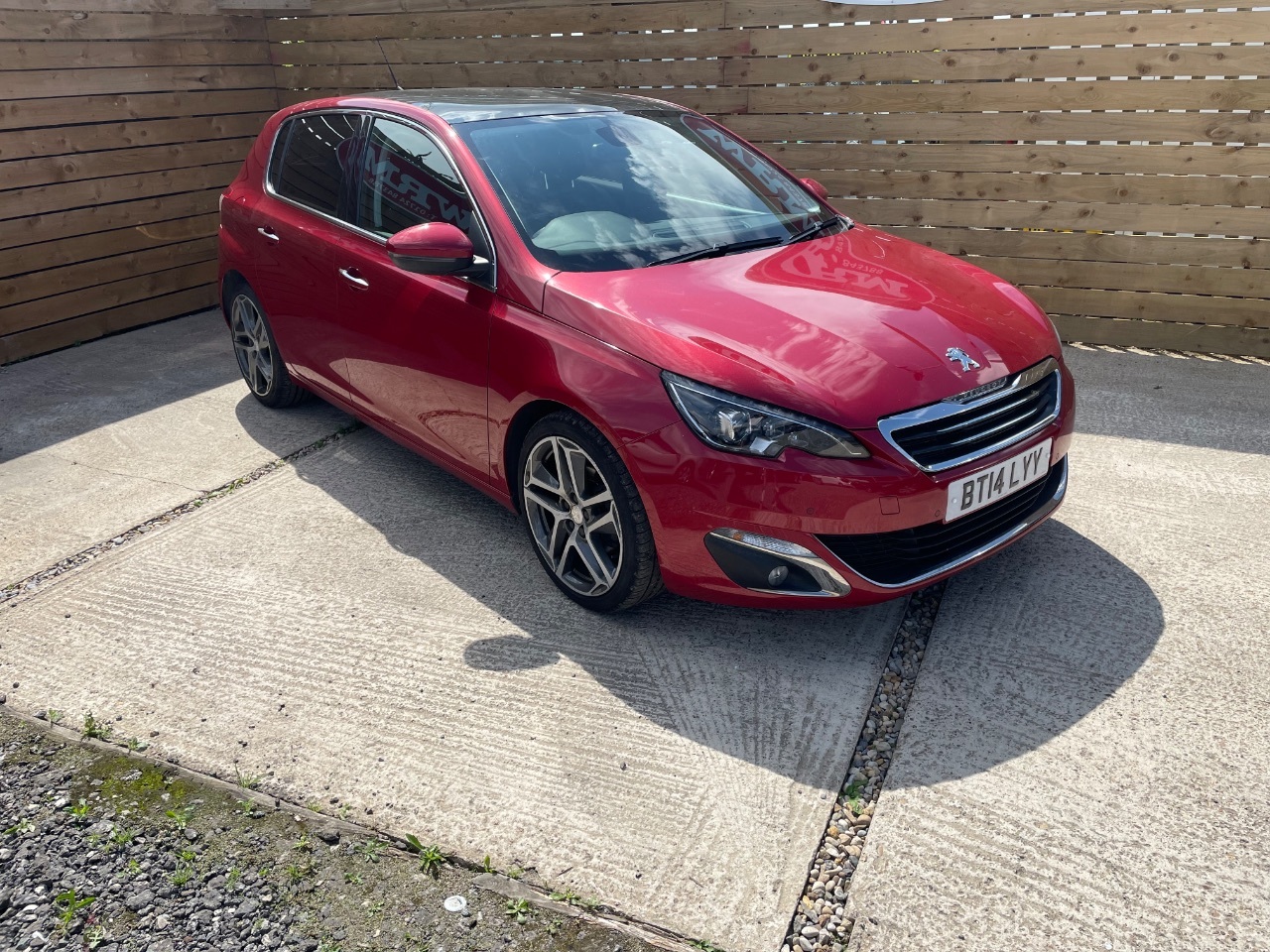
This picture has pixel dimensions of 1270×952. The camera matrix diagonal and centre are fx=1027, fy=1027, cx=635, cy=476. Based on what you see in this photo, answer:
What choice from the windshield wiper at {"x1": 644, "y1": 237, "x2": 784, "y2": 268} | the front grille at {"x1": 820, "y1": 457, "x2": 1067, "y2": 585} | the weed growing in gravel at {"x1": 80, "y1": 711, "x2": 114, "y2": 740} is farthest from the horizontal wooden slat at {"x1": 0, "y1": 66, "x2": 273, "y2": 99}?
the front grille at {"x1": 820, "y1": 457, "x2": 1067, "y2": 585}

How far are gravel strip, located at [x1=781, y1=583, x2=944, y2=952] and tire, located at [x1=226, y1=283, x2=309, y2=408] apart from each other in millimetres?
3463

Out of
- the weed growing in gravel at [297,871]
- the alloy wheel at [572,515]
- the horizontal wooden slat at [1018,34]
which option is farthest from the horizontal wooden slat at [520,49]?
the weed growing in gravel at [297,871]

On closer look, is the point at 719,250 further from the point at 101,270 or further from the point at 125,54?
the point at 125,54

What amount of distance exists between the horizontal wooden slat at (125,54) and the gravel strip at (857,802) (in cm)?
648

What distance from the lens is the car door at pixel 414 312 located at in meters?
3.73

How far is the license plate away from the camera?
3059 mm

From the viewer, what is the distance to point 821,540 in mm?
2998

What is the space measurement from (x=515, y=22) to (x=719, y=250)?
4.44 metres

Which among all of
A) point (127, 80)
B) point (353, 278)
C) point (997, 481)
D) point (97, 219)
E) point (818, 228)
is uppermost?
point (127, 80)

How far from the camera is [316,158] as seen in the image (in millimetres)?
4730

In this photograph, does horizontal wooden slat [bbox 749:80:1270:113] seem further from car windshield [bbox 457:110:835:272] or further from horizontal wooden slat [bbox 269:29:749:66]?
car windshield [bbox 457:110:835:272]

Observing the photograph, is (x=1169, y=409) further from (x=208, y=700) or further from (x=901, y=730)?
(x=208, y=700)

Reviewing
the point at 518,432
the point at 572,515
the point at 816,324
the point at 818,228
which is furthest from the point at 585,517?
the point at 818,228

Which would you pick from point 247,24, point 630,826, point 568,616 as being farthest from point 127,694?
point 247,24
